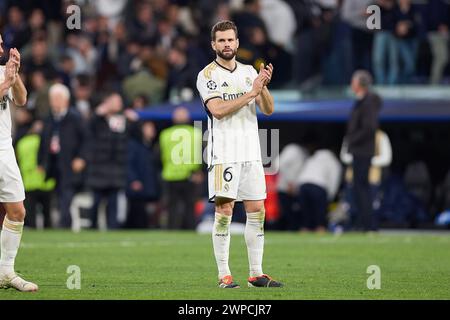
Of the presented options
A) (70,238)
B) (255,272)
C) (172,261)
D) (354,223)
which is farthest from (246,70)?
(354,223)

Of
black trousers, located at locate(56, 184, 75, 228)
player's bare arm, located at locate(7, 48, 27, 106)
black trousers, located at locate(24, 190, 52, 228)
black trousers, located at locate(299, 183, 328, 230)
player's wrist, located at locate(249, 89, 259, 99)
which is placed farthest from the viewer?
black trousers, located at locate(24, 190, 52, 228)

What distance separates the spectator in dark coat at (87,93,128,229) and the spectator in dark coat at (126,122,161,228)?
1.06ft

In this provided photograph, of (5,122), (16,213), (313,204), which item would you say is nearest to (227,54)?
(5,122)

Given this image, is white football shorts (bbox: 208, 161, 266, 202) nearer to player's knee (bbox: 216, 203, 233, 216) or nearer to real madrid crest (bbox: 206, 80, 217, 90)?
player's knee (bbox: 216, 203, 233, 216)

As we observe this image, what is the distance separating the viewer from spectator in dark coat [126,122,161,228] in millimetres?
23766

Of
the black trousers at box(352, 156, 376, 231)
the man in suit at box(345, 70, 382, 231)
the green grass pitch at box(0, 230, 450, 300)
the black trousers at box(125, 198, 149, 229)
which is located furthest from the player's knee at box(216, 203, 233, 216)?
the black trousers at box(125, 198, 149, 229)

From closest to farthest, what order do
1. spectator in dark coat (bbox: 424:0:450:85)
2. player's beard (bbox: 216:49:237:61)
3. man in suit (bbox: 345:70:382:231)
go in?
player's beard (bbox: 216:49:237:61), man in suit (bbox: 345:70:382:231), spectator in dark coat (bbox: 424:0:450:85)

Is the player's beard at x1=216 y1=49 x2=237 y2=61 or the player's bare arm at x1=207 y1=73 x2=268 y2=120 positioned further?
the player's beard at x1=216 y1=49 x2=237 y2=61

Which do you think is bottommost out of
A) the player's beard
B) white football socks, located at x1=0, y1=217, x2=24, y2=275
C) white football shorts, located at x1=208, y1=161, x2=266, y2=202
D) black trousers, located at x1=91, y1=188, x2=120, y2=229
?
black trousers, located at x1=91, y1=188, x2=120, y2=229

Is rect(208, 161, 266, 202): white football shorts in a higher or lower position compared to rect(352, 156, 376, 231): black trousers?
higher

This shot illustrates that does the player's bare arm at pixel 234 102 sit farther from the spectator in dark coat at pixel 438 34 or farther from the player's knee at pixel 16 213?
the spectator in dark coat at pixel 438 34

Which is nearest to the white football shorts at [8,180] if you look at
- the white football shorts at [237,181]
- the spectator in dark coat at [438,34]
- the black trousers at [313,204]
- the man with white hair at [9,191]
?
the man with white hair at [9,191]

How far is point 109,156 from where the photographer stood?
77.0 feet
